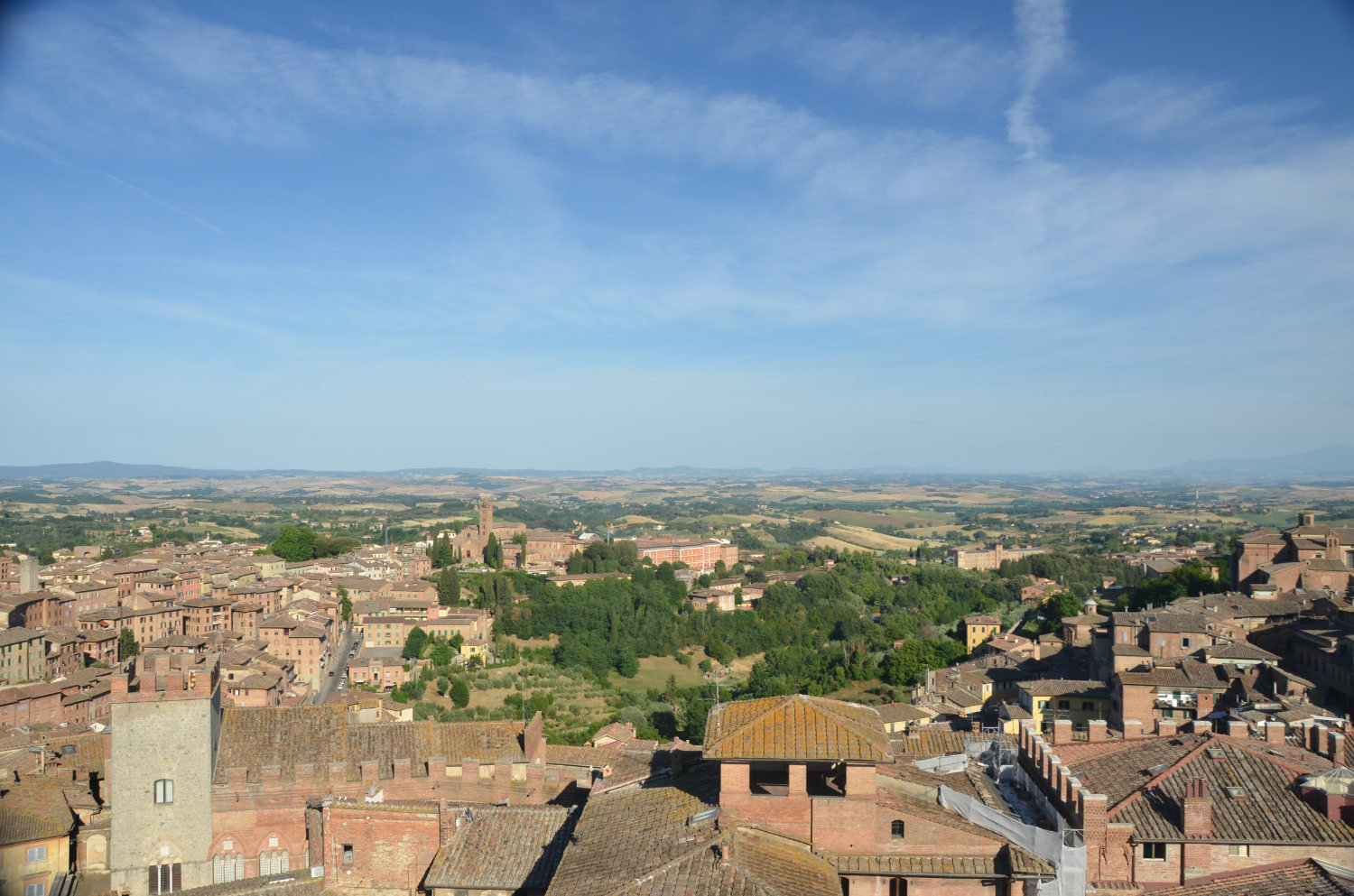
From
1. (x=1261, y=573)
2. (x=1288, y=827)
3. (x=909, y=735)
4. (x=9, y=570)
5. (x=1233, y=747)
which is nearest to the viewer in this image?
(x=1288, y=827)

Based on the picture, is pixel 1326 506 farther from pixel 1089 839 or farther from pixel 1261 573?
pixel 1089 839

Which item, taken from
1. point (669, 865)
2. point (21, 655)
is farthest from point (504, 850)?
point (21, 655)

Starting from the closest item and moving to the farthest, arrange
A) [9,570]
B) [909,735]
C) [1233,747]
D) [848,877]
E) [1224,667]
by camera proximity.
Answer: [848,877]
[1233,747]
[909,735]
[1224,667]
[9,570]

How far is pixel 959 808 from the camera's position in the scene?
10594mm

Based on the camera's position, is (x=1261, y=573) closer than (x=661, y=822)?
No

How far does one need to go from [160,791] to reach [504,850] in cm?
847

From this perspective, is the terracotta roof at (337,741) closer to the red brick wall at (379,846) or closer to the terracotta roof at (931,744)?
the red brick wall at (379,846)

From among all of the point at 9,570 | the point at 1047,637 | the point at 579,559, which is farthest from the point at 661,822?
the point at 579,559

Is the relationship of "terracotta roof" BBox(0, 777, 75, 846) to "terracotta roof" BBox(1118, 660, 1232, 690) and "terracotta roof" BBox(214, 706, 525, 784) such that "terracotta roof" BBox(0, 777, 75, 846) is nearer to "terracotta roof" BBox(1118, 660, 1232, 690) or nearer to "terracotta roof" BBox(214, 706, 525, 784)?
"terracotta roof" BBox(214, 706, 525, 784)

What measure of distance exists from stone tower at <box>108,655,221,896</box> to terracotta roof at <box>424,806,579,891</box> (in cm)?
696

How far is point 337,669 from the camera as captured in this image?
57.2m

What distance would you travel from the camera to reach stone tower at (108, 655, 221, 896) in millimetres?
17125

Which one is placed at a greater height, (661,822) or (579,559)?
(661,822)

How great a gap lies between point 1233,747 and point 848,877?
6.97 metres
